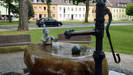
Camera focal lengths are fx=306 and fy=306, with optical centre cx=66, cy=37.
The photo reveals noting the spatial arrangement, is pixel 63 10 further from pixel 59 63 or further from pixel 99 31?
pixel 99 31

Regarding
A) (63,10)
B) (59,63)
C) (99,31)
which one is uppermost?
(99,31)

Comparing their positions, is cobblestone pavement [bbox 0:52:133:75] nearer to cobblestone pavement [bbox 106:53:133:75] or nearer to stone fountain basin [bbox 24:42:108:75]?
cobblestone pavement [bbox 106:53:133:75]

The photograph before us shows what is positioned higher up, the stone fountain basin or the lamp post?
the lamp post

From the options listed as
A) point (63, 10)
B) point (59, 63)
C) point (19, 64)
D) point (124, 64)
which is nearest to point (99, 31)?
point (59, 63)

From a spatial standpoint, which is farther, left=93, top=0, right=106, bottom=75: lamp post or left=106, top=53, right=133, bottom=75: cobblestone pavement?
left=106, top=53, right=133, bottom=75: cobblestone pavement

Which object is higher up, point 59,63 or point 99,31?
point 99,31

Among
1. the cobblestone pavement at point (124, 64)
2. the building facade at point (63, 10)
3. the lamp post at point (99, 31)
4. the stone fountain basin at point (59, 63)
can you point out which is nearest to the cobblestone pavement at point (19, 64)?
the cobblestone pavement at point (124, 64)

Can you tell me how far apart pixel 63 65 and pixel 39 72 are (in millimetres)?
546

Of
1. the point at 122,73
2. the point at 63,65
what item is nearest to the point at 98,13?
the point at 63,65

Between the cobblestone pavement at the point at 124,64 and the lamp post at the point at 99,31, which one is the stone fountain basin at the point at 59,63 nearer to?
the lamp post at the point at 99,31

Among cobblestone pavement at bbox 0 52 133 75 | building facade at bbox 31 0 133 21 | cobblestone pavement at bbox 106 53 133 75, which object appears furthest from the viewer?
building facade at bbox 31 0 133 21

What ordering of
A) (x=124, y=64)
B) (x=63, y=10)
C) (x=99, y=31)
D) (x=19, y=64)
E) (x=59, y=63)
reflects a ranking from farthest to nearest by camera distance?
(x=63, y=10) → (x=124, y=64) → (x=19, y=64) → (x=59, y=63) → (x=99, y=31)

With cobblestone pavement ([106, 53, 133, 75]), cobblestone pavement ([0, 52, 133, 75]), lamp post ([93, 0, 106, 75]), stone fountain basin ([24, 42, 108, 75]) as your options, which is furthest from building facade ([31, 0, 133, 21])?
lamp post ([93, 0, 106, 75])

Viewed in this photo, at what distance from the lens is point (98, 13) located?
3.67m
